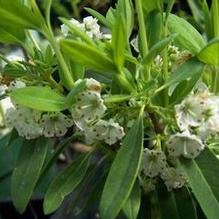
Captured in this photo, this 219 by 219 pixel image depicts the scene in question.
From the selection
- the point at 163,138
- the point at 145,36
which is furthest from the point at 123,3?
the point at 163,138

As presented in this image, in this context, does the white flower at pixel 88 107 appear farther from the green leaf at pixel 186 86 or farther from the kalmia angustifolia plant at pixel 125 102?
the green leaf at pixel 186 86

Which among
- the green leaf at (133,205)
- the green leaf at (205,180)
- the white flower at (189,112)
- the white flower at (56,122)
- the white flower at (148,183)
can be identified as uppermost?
the white flower at (189,112)

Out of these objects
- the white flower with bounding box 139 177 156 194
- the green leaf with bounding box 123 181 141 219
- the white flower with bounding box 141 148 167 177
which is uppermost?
the white flower with bounding box 141 148 167 177

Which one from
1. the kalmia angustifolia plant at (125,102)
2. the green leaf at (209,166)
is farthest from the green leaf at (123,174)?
the green leaf at (209,166)

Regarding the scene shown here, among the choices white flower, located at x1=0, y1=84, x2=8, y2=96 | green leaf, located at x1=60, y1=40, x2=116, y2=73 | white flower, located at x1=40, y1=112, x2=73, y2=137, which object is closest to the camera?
green leaf, located at x1=60, y1=40, x2=116, y2=73

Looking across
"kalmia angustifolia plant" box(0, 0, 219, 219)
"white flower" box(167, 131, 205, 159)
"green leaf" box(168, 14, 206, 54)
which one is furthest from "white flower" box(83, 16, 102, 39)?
"white flower" box(167, 131, 205, 159)

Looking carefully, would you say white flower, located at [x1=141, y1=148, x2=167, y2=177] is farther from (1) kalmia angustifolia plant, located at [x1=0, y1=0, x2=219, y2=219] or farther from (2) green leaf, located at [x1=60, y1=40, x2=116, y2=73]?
(2) green leaf, located at [x1=60, y1=40, x2=116, y2=73]
